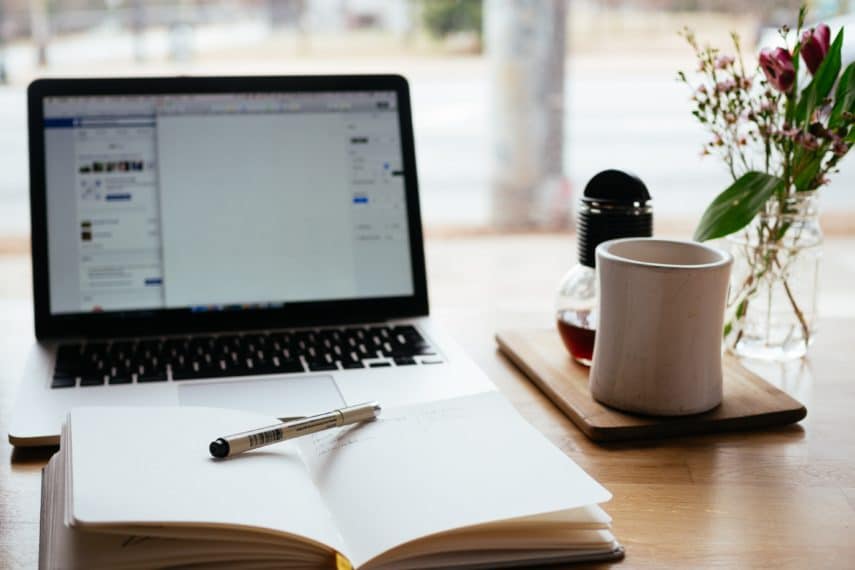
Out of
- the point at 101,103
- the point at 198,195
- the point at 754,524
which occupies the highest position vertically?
the point at 101,103

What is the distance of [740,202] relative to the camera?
3.19 ft

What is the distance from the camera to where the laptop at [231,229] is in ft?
3.39

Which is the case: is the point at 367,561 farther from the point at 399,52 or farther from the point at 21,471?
the point at 399,52

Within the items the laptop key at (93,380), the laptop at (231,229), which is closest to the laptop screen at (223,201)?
the laptop at (231,229)

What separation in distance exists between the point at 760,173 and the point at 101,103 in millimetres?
719

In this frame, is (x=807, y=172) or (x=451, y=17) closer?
(x=807, y=172)

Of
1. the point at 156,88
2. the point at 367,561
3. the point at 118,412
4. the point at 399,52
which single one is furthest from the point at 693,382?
the point at 399,52

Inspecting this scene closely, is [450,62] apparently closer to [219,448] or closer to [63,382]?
[63,382]

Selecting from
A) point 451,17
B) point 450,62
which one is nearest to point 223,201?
point 451,17

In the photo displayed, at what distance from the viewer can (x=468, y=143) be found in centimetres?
532

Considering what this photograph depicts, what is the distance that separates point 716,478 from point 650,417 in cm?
9

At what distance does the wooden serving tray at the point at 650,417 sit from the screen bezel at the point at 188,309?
0.20m

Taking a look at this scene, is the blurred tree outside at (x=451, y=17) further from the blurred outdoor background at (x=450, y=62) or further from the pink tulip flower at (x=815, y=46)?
the pink tulip flower at (x=815, y=46)

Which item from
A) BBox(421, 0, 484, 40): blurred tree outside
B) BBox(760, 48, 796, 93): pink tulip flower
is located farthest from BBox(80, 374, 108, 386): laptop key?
BBox(421, 0, 484, 40): blurred tree outside
